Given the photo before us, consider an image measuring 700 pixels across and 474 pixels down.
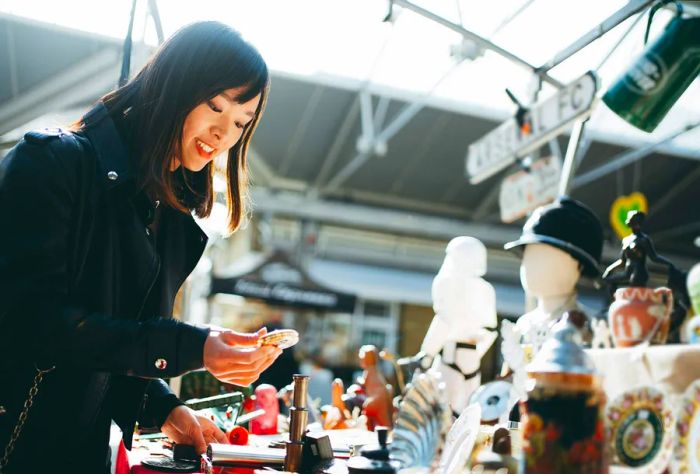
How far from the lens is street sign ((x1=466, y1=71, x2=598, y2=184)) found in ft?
10.6

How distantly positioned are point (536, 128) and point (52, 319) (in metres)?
3.25

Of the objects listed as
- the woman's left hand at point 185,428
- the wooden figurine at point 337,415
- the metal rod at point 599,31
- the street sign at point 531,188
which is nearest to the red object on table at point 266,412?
the wooden figurine at point 337,415

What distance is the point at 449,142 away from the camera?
9078 mm

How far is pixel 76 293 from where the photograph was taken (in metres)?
1.08

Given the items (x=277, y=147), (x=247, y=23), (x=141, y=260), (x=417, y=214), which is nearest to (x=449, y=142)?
(x=417, y=214)

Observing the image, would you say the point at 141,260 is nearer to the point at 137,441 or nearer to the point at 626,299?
the point at 137,441

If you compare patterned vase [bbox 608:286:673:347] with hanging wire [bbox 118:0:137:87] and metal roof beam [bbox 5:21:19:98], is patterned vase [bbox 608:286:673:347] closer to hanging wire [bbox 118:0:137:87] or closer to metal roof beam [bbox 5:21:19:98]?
hanging wire [bbox 118:0:137:87]

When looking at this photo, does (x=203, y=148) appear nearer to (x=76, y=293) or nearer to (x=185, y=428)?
(x=76, y=293)

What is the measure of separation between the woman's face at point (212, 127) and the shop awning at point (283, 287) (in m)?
5.16

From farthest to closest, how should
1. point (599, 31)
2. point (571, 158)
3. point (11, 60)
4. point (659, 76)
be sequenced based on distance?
point (11, 60) → point (571, 158) → point (599, 31) → point (659, 76)

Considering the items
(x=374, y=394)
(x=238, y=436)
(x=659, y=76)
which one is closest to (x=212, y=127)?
(x=238, y=436)

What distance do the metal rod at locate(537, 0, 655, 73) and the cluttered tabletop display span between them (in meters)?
1.12

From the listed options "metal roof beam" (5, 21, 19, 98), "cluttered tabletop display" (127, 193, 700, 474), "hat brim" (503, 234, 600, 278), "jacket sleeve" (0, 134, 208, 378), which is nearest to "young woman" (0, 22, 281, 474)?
"jacket sleeve" (0, 134, 208, 378)

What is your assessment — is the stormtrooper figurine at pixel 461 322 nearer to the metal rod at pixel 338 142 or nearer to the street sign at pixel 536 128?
the street sign at pixel 536 128
